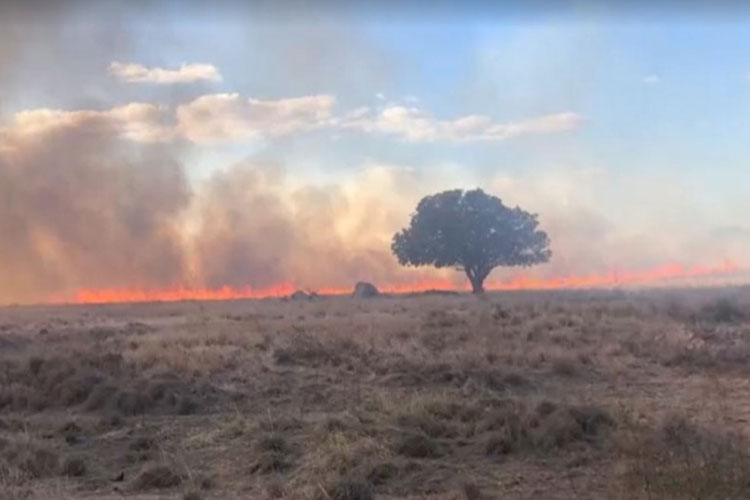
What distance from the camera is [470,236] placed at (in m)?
63.1

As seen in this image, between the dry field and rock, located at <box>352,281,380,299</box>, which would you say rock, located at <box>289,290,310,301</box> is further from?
the dry field

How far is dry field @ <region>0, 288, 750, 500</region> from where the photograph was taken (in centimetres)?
928

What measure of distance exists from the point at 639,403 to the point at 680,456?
480cm

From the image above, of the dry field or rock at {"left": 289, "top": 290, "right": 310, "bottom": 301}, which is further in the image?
rock at {"left": 289, "top": 290, "right": 310, "bottom": 301}

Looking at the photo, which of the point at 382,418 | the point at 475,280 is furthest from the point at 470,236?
the point at 382,418

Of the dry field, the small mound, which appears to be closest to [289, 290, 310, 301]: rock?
the small mound

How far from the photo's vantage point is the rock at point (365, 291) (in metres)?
69.8

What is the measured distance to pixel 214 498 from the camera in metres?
9.08

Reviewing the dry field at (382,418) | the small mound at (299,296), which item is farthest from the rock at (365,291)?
the dry field at (382,418)

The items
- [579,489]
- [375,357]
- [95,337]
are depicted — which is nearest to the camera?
[579,489]

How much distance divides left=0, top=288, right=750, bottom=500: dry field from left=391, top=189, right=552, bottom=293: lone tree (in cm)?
4035

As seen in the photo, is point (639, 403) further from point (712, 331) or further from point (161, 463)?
point (712, 331)

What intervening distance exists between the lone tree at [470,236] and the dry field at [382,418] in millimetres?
40347

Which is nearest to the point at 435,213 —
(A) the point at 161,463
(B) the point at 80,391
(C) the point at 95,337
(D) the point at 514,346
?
(C) the point at 95,337
